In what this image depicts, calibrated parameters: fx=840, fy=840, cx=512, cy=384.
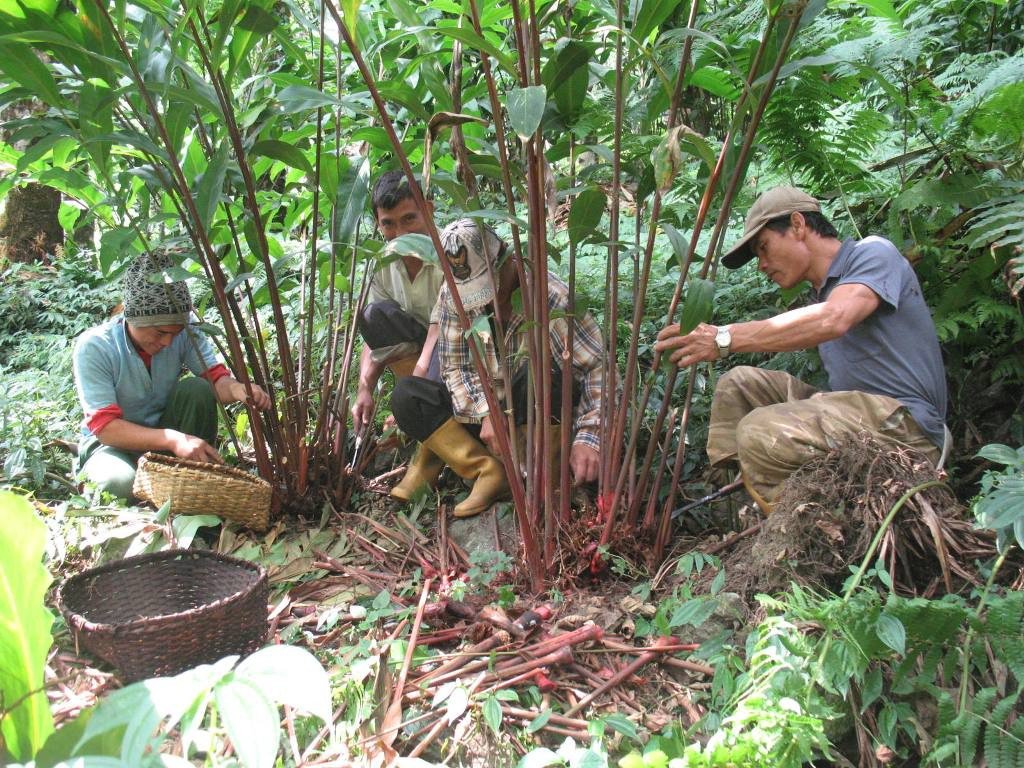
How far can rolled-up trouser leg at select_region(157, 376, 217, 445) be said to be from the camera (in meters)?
3.15

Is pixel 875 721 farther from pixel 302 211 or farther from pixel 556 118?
pixel 302 211

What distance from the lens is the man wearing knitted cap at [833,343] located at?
216 centimetres

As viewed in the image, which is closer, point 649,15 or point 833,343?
point 649,15

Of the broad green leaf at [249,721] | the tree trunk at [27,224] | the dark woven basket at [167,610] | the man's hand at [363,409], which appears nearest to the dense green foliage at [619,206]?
the broad green leaf at [249,721]

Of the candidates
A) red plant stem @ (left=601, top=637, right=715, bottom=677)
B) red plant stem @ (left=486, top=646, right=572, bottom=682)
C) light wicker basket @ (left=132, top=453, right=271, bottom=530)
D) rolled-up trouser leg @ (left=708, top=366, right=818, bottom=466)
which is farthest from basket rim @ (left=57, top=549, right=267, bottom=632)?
rolled-up trouser leg @ (left=708, top=366, right=818, bottom=466)

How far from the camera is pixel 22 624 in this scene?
3.80 ft

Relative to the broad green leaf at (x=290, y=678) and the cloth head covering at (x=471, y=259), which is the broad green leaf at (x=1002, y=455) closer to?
the cloth head covering at (x=471, y=259)

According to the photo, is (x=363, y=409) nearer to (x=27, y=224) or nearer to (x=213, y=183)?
(x=213, y=183)

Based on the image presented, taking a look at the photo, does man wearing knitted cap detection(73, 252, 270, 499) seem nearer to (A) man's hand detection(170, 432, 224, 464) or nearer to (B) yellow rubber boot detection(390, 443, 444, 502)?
(A) man's hand detection(170, 432, 224, 464)

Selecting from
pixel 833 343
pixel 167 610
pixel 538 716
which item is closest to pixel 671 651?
pixel 538 716

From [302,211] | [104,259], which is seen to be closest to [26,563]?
[104,259]

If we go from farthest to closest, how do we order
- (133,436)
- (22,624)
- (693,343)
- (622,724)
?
(133,436)
(693,343)
(622,724)
(22,624)

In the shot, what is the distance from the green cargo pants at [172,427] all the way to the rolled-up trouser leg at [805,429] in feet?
6.23

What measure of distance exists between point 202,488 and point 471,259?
44.4 inches
